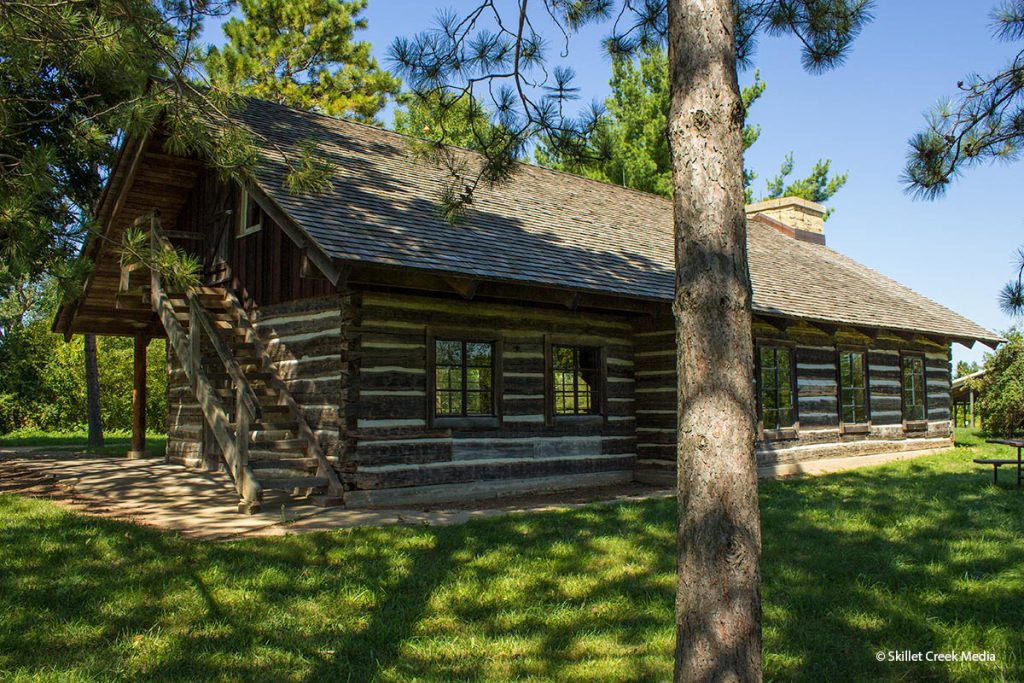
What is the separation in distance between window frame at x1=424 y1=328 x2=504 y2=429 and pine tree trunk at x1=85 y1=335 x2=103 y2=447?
12.5 metres

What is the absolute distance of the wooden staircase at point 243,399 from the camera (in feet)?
31.1

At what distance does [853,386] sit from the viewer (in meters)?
17.2

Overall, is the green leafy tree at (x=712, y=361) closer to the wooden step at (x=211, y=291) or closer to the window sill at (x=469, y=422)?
the window sill at (x=469, y=422)

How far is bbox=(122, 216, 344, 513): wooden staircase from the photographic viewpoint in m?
9.47

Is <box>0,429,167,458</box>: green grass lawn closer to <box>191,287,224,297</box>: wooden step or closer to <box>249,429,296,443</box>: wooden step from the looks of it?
<box>191,287,224,297</box>: wooden step

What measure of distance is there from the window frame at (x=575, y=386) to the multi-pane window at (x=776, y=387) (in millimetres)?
3477

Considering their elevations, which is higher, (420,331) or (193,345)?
(420,331)

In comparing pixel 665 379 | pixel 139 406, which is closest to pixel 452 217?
pixel 665 379

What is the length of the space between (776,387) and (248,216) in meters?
9.86

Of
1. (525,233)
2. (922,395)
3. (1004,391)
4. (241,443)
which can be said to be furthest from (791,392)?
(1004,391)

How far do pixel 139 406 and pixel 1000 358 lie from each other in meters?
24.4

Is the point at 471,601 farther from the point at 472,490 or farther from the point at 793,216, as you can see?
the point at 793,216

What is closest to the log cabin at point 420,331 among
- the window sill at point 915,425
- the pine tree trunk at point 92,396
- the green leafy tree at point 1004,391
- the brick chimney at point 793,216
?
the window sill at point 915,425

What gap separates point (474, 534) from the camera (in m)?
7.81
